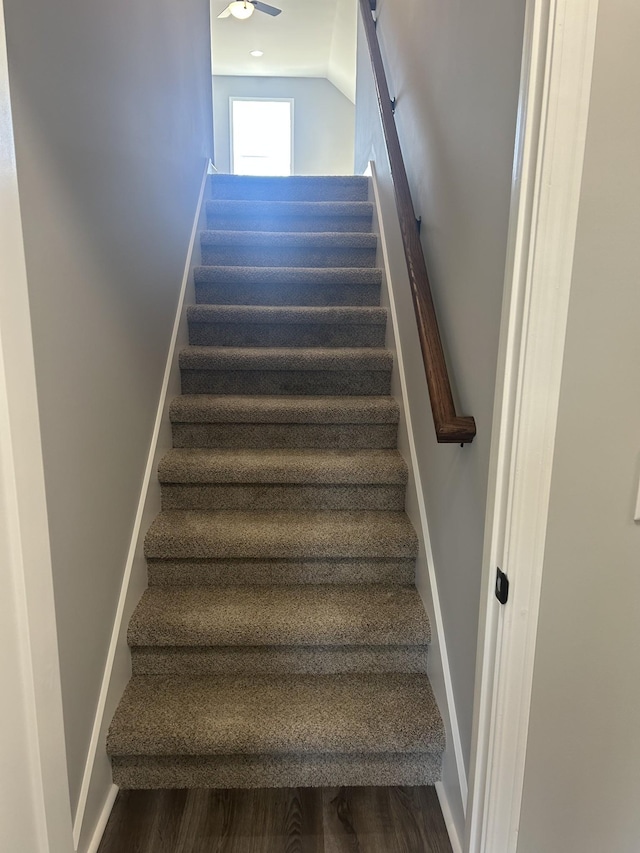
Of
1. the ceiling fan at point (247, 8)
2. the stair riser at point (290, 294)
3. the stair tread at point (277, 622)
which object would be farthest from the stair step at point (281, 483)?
the ceiling fan at point (247, 8)

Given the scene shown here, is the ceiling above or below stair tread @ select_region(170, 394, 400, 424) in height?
above

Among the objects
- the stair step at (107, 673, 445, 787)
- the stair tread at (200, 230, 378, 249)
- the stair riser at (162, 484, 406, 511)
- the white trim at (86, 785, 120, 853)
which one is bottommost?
the white trim at (86, 785, 120, 853)

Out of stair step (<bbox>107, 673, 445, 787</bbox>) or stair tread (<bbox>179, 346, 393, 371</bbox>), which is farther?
stair tread (<bbox>179, 346, 393, 371</bbox>)

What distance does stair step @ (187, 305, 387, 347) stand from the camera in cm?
254

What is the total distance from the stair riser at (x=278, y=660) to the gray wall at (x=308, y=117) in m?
6.16

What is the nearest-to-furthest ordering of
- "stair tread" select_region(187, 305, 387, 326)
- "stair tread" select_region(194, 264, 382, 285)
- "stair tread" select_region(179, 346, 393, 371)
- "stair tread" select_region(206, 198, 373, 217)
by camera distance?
"stair tread" select_region(179, 346, 393, 371) → "stair tread" select_region(187, 305, 387, 326) → "stair tread" select_region(194, 264, 382, 285) → "stair tread" select_region(206, 198, 373, 217)

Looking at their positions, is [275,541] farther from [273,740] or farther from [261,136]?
[261,136]

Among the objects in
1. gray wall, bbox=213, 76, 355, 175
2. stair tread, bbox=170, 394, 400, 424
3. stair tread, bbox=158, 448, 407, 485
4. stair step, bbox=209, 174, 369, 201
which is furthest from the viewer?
gray wall, bbox=213, 76, 355, 175

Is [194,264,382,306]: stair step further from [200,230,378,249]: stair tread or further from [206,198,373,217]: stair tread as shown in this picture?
[206,198,373,217]: stair tread

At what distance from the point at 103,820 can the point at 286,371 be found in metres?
1.65

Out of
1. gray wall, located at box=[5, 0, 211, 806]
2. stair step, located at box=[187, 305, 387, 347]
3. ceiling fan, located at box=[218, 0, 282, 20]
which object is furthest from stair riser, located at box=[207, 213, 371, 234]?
ceiling fan, located at box=[218, 0, 282, 20]

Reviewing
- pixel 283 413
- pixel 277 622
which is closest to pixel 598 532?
pixel 277 622

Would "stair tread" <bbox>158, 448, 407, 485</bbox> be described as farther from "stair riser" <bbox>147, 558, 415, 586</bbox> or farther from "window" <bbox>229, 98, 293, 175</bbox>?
"window" <bbox>229, 98, 293, 175</bbox>

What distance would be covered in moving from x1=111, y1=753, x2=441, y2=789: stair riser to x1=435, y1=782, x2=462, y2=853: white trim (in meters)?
0.04
